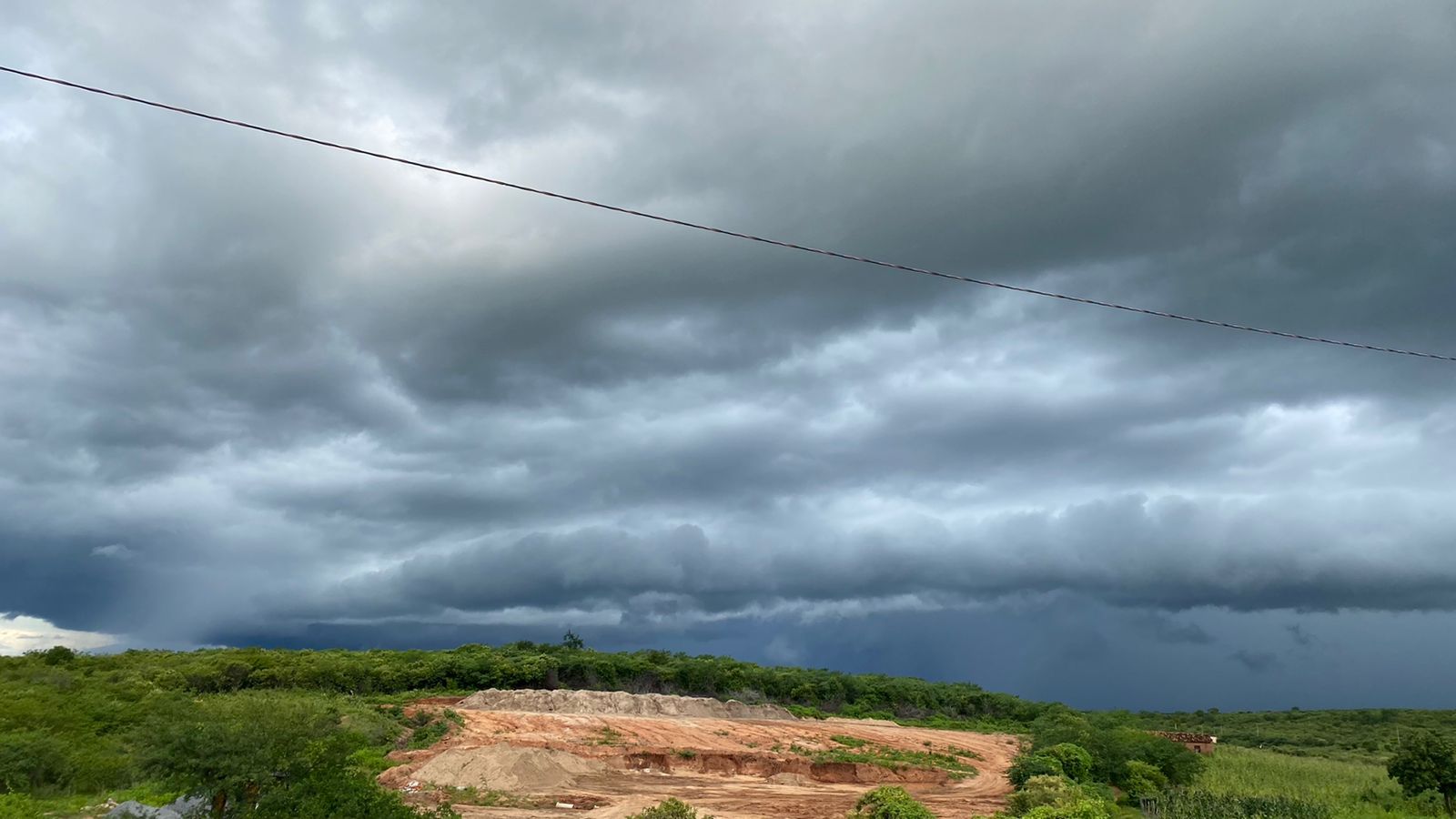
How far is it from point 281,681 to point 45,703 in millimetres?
19438

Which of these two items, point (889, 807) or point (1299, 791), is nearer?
point (889, 807)

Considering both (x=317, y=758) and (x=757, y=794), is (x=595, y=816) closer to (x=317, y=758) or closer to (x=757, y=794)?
(x=757, y=794)

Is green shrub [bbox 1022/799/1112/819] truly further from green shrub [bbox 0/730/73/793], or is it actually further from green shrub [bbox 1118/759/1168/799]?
green shrub [bbox 0/730/73/793]

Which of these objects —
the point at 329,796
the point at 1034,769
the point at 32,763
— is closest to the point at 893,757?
the point at 1034,769

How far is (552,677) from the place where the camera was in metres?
74.1

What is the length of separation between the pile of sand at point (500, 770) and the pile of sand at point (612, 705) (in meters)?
16.7

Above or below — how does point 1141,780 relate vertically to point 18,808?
below

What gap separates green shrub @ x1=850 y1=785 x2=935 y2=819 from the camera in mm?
25109

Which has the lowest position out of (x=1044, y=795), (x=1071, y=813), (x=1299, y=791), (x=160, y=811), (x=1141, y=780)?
(x=1299, y=791)

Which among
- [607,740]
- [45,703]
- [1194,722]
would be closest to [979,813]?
[607,740]

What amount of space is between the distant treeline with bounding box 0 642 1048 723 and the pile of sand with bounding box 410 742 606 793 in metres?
25.2

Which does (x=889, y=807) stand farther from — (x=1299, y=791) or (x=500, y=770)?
(x=1299, y=791)

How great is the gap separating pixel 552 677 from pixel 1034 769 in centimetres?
4616

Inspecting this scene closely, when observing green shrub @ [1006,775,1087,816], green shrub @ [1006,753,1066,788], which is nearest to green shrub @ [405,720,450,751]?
green shrub @ [1006,753,1066,788]
